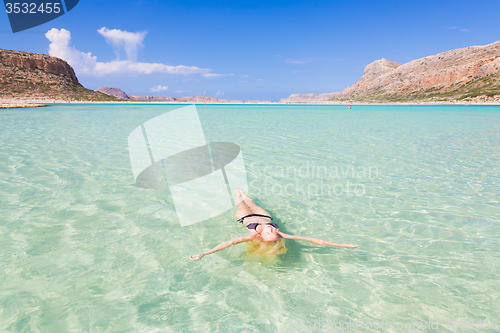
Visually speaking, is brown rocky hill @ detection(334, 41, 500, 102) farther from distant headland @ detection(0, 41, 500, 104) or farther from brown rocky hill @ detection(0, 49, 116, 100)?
brown rocky hill @ detection(0, 49, 116, 100)

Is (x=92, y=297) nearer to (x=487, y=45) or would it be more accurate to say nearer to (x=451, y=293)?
(x=451, y=293)

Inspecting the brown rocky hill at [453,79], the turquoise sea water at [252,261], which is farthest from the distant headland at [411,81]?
the turquoise sea water at [252,261]

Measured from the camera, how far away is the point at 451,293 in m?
3.96

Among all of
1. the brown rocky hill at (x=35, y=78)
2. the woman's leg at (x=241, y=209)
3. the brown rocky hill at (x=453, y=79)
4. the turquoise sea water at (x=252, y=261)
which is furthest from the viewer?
the brown rocky hill at (x=453, y=79)

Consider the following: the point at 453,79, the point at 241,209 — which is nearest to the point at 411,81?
the point at 453,79

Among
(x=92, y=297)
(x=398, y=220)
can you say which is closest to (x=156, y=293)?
(x=92, y=297)

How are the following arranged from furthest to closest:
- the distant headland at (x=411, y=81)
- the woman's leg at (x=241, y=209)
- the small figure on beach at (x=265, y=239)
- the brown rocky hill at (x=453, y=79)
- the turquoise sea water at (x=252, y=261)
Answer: the brown rocky hill at (x=453, y=79) → the distant headland at (x=411, y=81) → the woman's leg at (x=241, y=209) → the small figure on beach at (x=265, y=239) → the turquoise sea water at (x=252, y=261)

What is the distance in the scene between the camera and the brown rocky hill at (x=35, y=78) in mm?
101850

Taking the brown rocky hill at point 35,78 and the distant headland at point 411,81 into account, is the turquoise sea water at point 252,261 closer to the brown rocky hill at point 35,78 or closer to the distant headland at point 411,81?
the distant headland at point 411,81

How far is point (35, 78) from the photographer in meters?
115

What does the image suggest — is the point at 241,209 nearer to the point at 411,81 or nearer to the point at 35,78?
the point at 35,78

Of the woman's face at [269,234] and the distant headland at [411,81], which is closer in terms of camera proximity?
the woman's face at [269,234]

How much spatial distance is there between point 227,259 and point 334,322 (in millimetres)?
2136

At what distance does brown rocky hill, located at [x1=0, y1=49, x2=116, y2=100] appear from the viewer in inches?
4010
